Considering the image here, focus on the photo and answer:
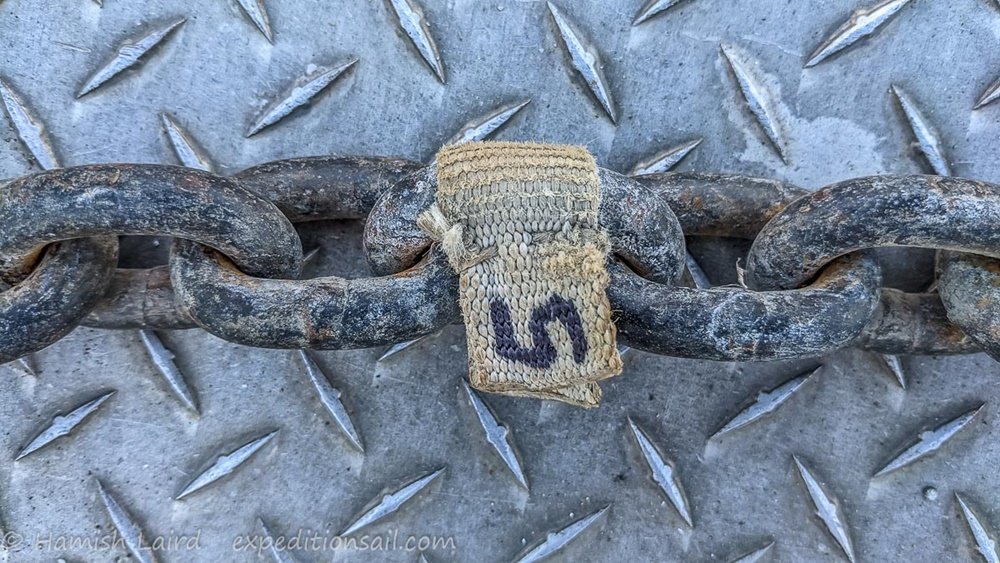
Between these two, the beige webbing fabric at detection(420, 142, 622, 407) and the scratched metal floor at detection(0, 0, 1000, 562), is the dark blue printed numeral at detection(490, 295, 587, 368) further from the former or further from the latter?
the scratched metal floor at detection(0, 0, 1000, 562)

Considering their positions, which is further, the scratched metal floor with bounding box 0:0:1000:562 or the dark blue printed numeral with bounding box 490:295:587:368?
the scratched metal floor with bounding box 0:0:1000:562

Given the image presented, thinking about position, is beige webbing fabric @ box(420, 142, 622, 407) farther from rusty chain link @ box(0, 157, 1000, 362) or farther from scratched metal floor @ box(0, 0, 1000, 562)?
scratched metal floor @ box(0, 0, 1000, 562)

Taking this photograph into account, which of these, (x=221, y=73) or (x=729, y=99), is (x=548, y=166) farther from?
(x=221, y=73)

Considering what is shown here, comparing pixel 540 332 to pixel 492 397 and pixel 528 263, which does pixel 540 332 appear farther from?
pixel 492 397

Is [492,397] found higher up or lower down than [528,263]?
lower down

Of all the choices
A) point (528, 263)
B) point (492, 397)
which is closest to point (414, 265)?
point (528, 263)

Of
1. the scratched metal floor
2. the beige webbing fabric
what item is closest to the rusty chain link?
the beige webbing fabric

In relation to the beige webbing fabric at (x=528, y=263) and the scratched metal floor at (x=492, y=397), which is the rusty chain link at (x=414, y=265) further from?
the scratched metal floor at (x=492, y=397)
